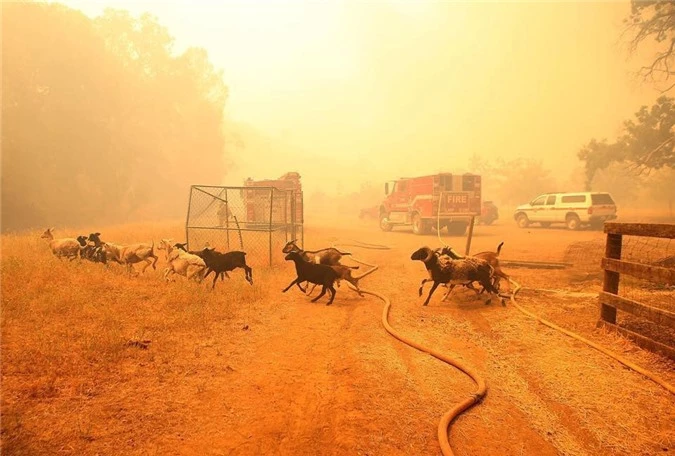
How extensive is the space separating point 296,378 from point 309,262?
3.67 metres

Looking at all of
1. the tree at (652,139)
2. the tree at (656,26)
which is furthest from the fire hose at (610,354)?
the tree at (656,26)

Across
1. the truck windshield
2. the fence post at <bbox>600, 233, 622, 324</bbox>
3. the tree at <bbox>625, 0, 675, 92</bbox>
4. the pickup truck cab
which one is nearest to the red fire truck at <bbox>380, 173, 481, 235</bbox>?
the pickup truck cab

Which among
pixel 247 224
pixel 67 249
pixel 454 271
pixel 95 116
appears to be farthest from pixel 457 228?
pixel 95 116

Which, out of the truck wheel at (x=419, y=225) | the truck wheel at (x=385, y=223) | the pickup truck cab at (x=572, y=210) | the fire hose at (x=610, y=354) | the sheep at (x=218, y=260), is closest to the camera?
the fire hose at (x=610, y=354)

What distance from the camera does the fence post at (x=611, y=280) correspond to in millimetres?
5805

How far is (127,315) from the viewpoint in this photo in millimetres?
6395

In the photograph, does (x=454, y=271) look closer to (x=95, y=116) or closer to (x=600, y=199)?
(x=600, y=199)

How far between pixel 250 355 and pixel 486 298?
18.8 ft

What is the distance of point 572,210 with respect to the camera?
21.9 meters

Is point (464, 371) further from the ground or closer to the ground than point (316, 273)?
closer to the ground

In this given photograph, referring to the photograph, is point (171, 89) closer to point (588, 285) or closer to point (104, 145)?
point (104, 145)

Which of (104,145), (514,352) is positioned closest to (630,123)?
(514,352)

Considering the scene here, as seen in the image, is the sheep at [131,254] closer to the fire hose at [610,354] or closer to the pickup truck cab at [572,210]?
the fire hose at [610,354]

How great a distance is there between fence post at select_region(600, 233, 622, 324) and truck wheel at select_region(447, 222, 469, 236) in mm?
15001
